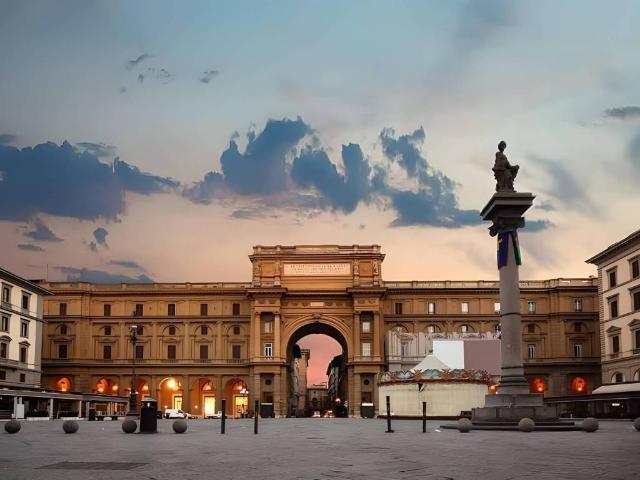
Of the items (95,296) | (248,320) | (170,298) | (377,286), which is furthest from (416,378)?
(95,296)

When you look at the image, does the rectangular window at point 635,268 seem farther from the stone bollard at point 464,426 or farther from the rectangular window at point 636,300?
the stone bollard at point 464,426

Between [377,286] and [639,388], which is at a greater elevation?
[377,286]

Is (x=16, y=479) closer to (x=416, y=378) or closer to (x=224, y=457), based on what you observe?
(x=224, y=457)

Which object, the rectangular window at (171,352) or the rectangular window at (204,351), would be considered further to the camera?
the rectangular window at (171,352)

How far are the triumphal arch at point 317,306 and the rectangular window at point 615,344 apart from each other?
97.0 feet

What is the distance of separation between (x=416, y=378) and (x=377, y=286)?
3241 cm

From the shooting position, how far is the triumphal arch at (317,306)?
9888cm

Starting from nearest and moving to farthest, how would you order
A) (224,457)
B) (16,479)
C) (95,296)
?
(16,479) → (224,457) → (95,296)

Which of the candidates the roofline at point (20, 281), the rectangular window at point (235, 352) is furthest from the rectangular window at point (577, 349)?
the roofline at point (20, 281)

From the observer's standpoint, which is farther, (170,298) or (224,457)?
(170,298)

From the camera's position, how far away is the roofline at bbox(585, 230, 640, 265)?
→ 69812mm

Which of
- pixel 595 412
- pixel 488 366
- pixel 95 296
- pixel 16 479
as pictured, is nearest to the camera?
pixel 16 479

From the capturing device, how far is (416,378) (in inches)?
2667

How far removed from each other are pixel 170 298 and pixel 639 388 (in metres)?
63.9
